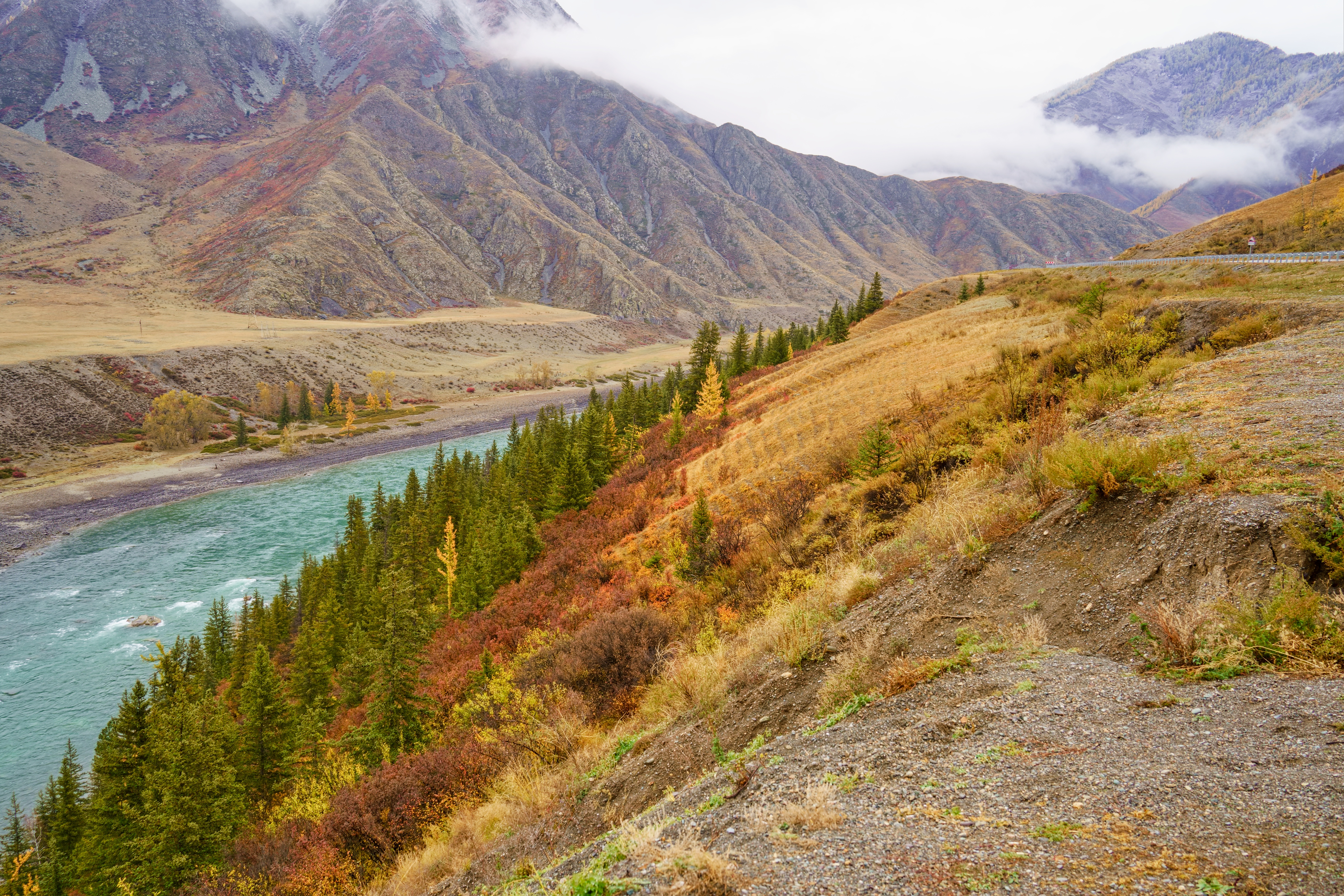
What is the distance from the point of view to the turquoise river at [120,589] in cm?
2994

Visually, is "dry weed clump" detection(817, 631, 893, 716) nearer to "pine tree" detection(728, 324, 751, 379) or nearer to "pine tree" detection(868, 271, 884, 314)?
"pine tree" detection(728, 324, 751, 379)

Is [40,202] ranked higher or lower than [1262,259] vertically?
higher

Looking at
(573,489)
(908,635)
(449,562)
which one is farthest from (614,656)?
(449,562)

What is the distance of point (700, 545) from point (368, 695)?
A: 61.4ft

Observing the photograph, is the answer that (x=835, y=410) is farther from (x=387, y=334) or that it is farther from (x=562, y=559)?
(x=387, y=334)

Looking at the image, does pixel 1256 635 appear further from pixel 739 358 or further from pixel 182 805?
pixel 739 358

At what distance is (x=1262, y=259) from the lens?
25375 mm

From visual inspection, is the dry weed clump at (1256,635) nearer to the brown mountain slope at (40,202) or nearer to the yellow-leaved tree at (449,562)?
the yellow-leaved tree at (449,562)

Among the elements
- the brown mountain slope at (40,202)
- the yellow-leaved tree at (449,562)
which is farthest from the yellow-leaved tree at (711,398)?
the brown mountain slope at (40,202)

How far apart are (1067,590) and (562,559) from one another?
67.3 ft

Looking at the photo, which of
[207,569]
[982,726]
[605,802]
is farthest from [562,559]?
[207,569]

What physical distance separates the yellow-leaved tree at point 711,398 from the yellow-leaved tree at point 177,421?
3019 inches

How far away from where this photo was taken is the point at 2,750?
27.5m

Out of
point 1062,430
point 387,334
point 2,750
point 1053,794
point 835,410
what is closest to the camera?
point 1053,794
